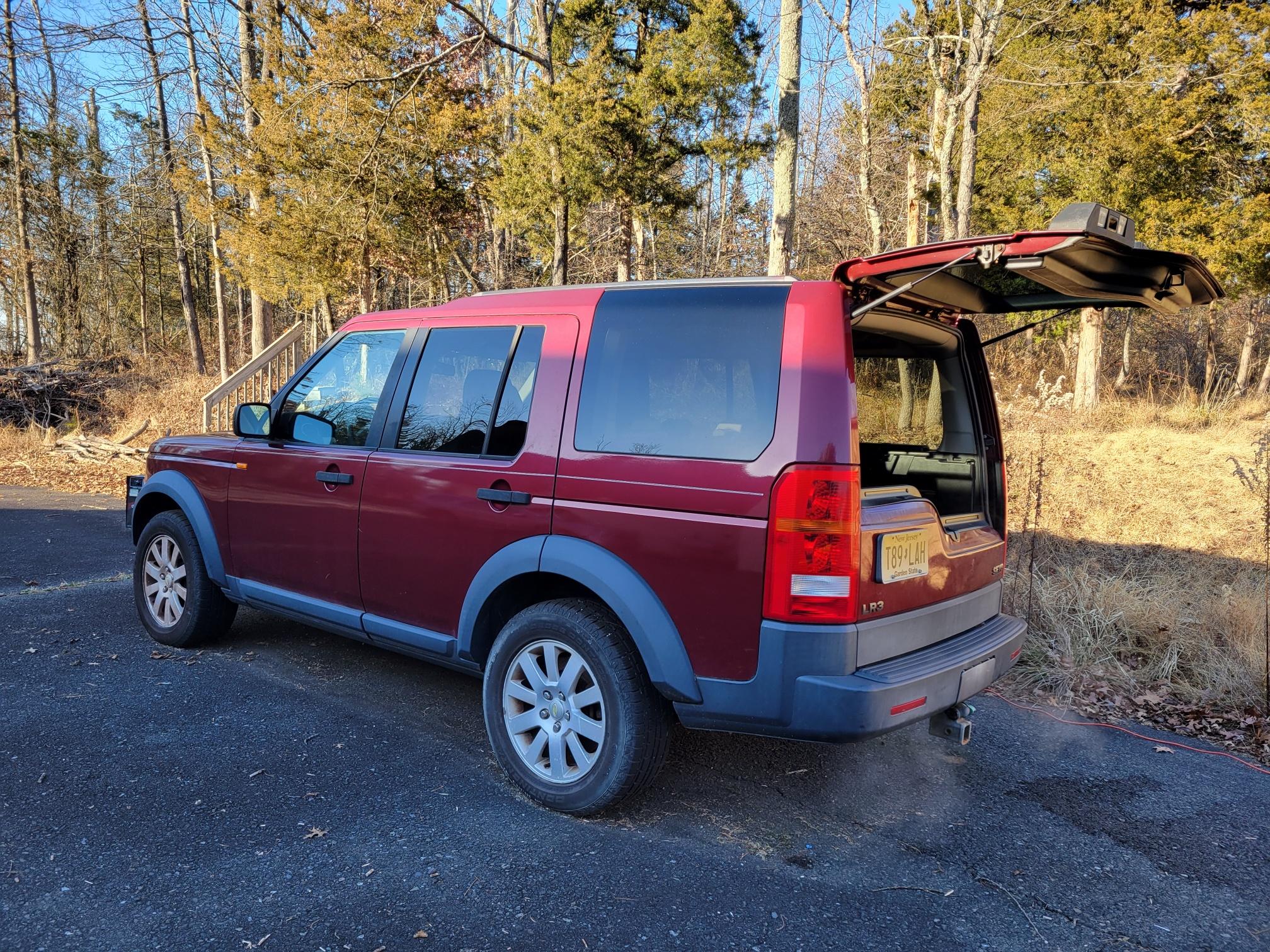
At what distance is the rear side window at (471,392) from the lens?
3477 millimetres

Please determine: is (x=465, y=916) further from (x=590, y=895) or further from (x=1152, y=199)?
(x=1152, y=199)

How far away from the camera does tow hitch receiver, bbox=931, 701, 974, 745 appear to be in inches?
122

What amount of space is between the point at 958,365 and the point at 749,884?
7.91 feet

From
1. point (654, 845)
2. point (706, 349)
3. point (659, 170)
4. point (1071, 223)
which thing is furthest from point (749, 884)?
point (659, 170)

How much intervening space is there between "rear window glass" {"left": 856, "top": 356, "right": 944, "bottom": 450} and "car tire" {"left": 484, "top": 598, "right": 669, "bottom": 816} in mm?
1449

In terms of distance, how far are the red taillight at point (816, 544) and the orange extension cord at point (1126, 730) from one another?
8.68 ft

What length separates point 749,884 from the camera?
2779 millimetres

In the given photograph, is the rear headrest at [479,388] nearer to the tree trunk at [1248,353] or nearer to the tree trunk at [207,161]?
the tree trunk at [207,161]

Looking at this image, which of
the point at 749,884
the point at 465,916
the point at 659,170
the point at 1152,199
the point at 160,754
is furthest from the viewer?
the point at 1152,199

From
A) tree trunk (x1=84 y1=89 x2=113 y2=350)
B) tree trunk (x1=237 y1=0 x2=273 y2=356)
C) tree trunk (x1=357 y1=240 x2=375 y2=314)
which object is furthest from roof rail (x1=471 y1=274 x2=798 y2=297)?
tree trunk (x1=84 y1=89 x2=113 y2=350)

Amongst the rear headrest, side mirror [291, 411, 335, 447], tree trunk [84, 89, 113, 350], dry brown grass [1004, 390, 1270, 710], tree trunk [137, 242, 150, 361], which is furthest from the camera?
tree trunk [137, 242, 150, 361]

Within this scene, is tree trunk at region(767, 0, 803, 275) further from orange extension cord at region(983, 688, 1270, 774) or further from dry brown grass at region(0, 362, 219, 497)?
dry brown grass at region(0, 362, 219, 497)

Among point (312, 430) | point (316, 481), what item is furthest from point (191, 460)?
point (316, 481)

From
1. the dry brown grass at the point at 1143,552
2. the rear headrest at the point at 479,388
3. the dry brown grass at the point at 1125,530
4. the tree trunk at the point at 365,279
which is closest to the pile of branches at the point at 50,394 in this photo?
the dry brown grass at the point at 1125,530
